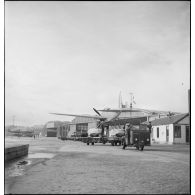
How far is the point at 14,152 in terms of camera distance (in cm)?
1403

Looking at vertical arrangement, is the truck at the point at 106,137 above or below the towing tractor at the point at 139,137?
below

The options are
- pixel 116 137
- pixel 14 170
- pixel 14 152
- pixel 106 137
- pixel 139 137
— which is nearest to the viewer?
pixel 14 170

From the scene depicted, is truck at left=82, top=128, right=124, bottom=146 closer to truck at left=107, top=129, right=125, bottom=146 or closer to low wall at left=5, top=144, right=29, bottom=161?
truck at left=107, top=129, right=125, bottom=146

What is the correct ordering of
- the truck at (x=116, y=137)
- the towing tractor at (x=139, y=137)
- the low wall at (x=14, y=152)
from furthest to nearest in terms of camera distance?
the truck at (x=116, y=137)
the towing tractor at (x=139, y=137)
the low wall at (x=14, y=152)

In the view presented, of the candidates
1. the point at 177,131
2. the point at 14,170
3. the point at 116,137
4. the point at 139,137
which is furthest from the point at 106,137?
the point at 14,170

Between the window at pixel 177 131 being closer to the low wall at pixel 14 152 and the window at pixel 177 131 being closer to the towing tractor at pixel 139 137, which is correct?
the towing tractor at pixel 139 137

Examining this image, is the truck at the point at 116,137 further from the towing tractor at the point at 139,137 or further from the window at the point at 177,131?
the window at the point at 177,131

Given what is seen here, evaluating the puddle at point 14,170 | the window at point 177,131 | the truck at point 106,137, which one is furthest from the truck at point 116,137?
the puddle at point 14,170

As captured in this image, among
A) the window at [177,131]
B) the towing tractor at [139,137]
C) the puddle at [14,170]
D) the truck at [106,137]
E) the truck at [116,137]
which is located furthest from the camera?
the window at [177,131]

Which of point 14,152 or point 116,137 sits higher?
point 14,152

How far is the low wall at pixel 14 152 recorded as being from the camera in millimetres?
12375

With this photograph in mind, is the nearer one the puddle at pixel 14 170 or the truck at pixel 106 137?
the puddle at pixel 14 170

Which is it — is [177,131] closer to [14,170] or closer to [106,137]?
[106,137]
